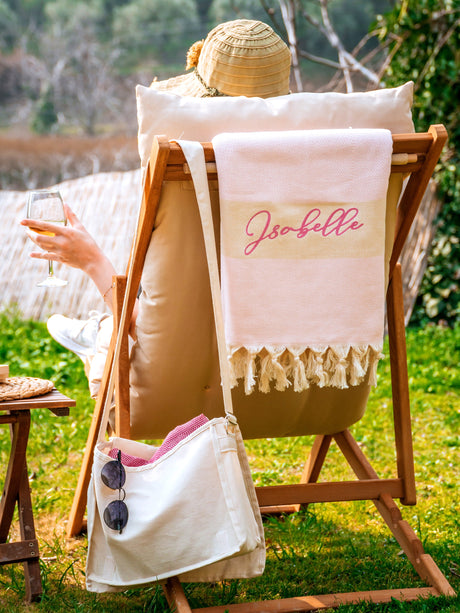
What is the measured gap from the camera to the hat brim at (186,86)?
2.19 metres

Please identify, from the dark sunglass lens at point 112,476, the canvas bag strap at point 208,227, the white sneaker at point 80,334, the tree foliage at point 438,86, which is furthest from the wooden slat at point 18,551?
the tree foliage at point 438,86

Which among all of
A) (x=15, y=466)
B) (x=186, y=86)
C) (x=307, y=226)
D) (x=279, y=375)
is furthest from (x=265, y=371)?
(x=186, y=86)

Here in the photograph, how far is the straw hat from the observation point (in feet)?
6.98

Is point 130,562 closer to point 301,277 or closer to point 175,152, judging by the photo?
point 301,277

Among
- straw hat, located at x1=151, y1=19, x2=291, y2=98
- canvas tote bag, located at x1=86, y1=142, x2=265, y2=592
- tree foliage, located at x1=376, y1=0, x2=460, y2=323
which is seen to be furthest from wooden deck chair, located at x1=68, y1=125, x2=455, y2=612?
tree foliage, located at x1=376, y1=0, x2=460, y2=323

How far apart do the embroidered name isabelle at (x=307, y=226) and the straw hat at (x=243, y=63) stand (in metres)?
0.56

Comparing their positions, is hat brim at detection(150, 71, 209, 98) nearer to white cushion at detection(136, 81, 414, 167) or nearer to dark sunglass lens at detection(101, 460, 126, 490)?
white cushion at detection(136, 81, 414, 167)

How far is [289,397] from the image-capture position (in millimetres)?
2016

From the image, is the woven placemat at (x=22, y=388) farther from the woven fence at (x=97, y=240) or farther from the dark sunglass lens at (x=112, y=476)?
the woven fence at (x=97, y=240)

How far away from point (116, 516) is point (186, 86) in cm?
128

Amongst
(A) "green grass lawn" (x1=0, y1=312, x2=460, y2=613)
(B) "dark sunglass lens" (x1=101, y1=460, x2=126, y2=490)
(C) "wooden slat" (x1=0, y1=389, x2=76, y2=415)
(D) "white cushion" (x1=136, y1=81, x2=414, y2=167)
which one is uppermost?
(D) "white cushion" (x1=136, y1=81, x2=414, y2=167)

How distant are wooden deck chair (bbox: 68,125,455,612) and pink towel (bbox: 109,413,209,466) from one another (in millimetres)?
229

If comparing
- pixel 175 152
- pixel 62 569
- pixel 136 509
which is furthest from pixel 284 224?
pixel 62 569

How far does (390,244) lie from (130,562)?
0.99 meters
